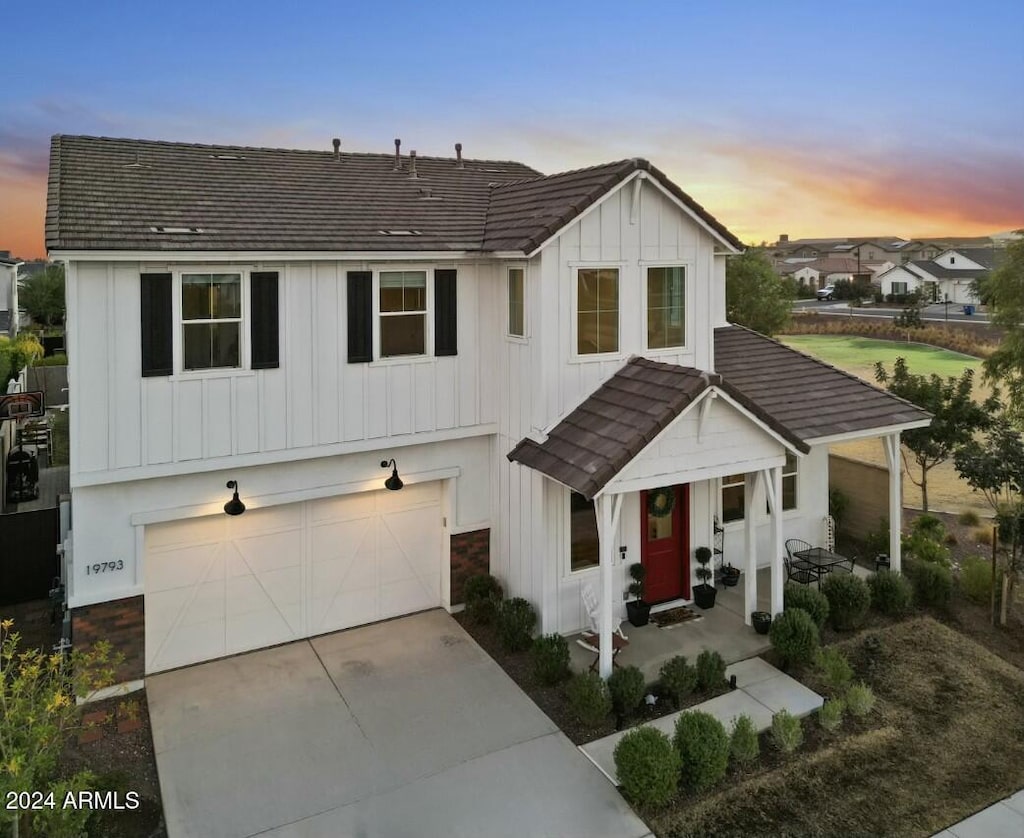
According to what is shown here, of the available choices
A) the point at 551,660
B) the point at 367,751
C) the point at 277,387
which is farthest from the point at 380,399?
the point at 367,751

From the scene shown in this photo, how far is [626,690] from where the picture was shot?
27.5ft

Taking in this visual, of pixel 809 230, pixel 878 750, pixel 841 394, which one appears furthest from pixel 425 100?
pixel 809 230

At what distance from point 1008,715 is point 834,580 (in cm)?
272

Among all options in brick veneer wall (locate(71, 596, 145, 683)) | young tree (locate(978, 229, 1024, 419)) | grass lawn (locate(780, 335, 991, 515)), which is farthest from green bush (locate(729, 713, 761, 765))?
young tree (locate(978, 229, 1024, 419))

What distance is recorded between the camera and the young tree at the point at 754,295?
92.3 ft

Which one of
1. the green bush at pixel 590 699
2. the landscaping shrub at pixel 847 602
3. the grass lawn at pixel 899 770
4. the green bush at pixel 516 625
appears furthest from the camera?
the landscaping shrub at pixel 847 602

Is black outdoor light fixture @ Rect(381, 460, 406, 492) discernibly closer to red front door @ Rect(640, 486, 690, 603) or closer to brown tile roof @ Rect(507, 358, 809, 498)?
brown tile roof @ Rect(507, 358, 809, 498)

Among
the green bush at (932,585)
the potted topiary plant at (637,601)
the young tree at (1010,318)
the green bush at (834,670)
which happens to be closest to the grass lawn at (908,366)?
the young tree at (1010,318)

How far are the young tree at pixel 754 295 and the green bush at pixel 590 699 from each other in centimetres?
2233

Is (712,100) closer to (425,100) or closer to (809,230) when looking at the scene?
(425,100)

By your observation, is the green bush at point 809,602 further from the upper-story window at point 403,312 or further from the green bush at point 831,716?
the upper-story window at point 403,312

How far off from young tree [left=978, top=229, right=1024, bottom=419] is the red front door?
1151cm

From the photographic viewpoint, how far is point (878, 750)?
798 cm

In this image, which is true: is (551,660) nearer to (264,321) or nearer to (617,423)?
(617,423)
